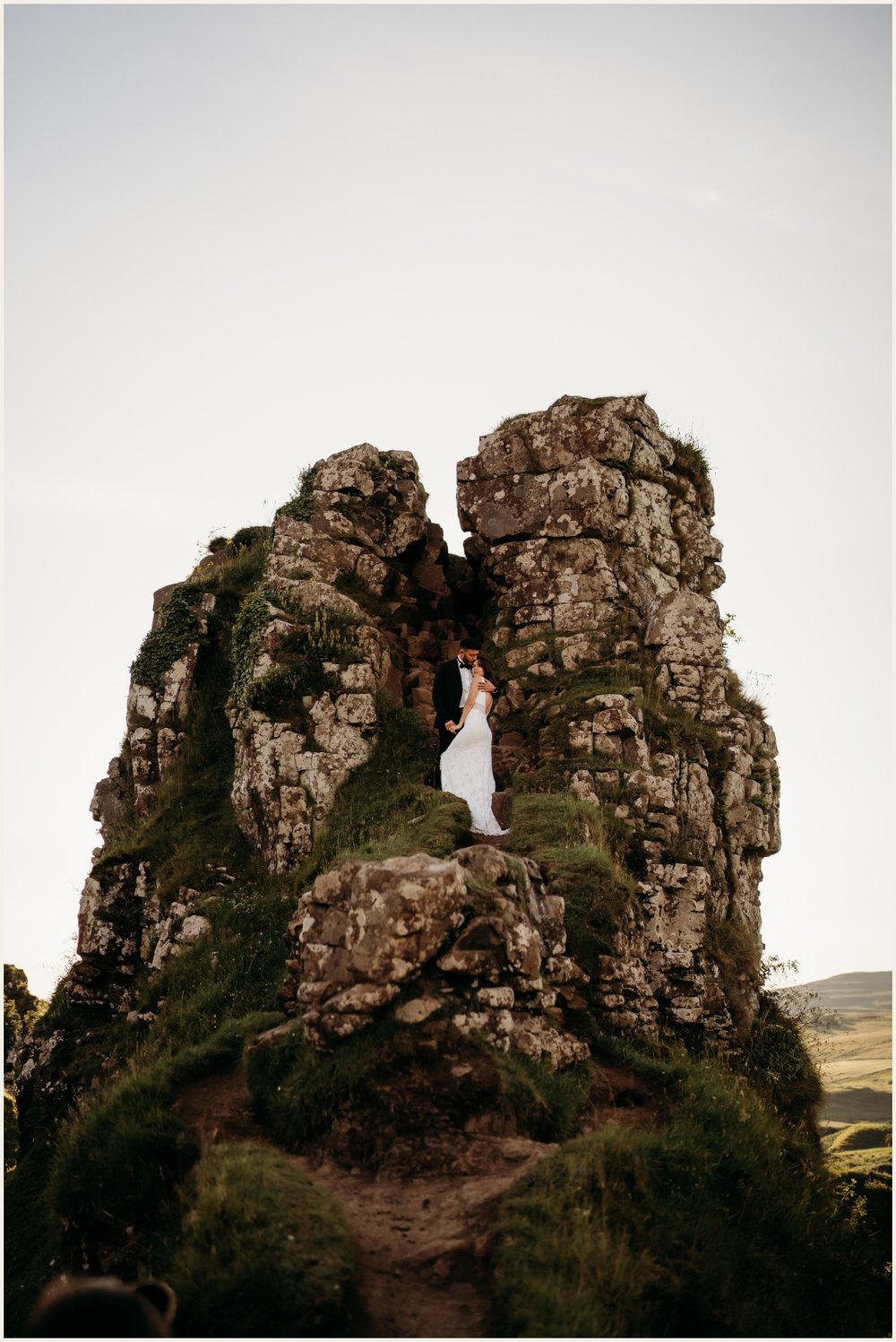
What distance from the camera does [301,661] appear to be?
65.4 ft

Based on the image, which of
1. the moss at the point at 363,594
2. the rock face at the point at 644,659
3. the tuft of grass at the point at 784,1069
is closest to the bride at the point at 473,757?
the rock face at the point at 644,659

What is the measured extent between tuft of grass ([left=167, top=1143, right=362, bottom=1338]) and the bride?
8719 millimetres

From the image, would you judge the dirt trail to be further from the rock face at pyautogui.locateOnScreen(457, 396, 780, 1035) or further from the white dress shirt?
the white dress shirt

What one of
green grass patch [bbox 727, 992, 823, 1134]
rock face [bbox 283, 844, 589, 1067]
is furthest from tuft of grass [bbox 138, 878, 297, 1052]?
green grass patch [bbox 727, 992, 823, 1134]

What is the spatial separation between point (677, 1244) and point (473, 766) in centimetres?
959

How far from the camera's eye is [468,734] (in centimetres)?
1727

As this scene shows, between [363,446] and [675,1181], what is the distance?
1837 cm

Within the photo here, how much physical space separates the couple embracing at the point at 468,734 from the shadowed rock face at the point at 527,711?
1.62 m

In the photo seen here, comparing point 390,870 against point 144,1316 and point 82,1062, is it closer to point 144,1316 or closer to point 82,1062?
point 144,1316

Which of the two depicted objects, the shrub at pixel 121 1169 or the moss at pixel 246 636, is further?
the moss at pixel 246 636

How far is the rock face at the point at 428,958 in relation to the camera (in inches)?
408

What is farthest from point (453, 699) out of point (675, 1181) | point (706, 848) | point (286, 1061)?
point (675, 1181)

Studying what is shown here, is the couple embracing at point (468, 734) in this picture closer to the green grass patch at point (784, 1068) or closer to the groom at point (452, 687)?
the groom at point (452, 687)

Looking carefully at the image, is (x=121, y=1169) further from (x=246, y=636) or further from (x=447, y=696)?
(x=246, y=636)
